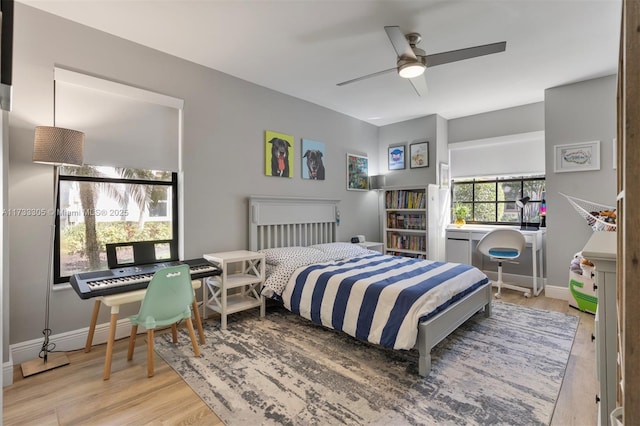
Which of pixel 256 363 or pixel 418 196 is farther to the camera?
pixel 418 196

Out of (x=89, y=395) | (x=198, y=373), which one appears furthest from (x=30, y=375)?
(x=198, y=373)

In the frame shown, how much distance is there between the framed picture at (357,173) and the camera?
5098 millimetres

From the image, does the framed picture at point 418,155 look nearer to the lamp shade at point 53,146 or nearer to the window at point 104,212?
the window at point 104,212

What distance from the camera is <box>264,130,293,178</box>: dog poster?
3.93m

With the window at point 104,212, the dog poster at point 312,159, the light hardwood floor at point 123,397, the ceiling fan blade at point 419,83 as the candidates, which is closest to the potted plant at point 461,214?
the dog poster at point 312,159

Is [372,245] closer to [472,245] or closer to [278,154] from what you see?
[472,245]

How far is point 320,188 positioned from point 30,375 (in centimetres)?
351

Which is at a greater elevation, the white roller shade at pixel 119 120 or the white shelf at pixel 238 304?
the white roller shade at pixel 119 120

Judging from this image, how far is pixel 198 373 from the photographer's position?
2.24 metres

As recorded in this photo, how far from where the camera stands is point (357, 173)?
5.25 metres

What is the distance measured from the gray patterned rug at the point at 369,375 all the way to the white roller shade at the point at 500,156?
236cm

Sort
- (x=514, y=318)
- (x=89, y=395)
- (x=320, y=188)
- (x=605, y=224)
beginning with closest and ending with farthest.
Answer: (x=89, y=395) → (x=605, y=224) → (x=514, y=318) → (x=320, y=188)

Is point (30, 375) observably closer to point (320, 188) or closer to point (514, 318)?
point (320, 188)

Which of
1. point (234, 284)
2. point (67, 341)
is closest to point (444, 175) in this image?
point (234, 284)
